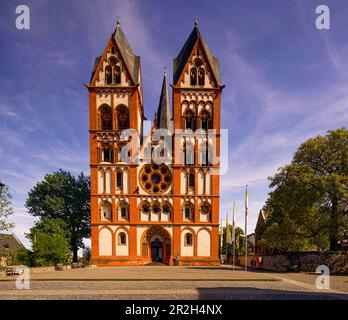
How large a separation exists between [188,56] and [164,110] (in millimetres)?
12574

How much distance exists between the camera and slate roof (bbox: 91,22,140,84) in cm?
4050

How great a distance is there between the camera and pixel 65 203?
46.2m

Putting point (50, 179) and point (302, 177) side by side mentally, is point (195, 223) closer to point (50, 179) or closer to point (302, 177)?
point (302, 177)

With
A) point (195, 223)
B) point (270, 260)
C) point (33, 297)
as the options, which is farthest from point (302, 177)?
point (33, 297)

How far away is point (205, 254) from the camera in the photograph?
1463 inches

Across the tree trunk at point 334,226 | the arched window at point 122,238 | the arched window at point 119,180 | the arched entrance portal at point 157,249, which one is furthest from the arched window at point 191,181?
the tree trunk at point 334,226

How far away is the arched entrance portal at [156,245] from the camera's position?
37312mm

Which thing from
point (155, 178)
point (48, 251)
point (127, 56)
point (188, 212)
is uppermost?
point (127, 56)

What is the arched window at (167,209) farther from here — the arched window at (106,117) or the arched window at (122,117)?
the arched window at (106,117)

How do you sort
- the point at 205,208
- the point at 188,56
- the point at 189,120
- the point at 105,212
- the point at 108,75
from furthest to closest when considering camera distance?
the point at 188,56 < the point at 108,75 < the point at 189,120 < the point at 205,208 < the point at 105,212

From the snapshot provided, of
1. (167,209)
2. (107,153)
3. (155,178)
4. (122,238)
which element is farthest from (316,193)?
(107,153)

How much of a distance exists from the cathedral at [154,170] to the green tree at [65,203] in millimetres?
10084

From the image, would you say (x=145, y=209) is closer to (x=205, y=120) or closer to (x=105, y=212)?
(x=105, y=212)
